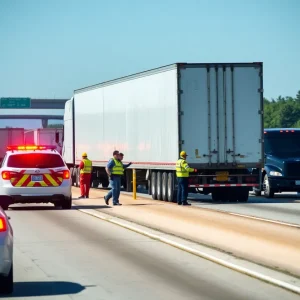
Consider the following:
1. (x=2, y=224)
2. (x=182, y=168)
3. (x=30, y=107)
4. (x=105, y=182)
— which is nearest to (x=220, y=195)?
(x=182, y=168)

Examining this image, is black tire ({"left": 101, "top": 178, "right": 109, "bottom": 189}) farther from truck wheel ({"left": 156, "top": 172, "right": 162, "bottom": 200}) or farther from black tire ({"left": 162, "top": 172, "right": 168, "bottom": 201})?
black tire ({"left": 162, "top": 172, "right": 168, "bottom": 201})

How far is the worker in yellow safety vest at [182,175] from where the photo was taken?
30984 mm

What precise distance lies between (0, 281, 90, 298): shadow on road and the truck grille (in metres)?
23.1

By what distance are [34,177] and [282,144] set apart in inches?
435

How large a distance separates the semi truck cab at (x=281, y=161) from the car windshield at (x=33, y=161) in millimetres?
9410

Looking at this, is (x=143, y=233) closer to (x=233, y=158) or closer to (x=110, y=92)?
(x=233, y=158)

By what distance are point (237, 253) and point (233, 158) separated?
1672cm

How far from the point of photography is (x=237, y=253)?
52.8ft

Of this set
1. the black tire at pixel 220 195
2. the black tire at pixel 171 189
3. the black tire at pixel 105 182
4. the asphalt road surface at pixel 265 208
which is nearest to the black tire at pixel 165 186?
the black tire at pixel 171 189

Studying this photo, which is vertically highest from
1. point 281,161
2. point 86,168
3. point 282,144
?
point 282,144

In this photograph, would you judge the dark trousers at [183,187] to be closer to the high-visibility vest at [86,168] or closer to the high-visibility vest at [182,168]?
the high-visibility vest at [182,168]

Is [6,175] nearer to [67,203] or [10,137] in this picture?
[67,203]

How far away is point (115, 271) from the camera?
1374 centimetres

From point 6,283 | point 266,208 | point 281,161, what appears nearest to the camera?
point 6,283
